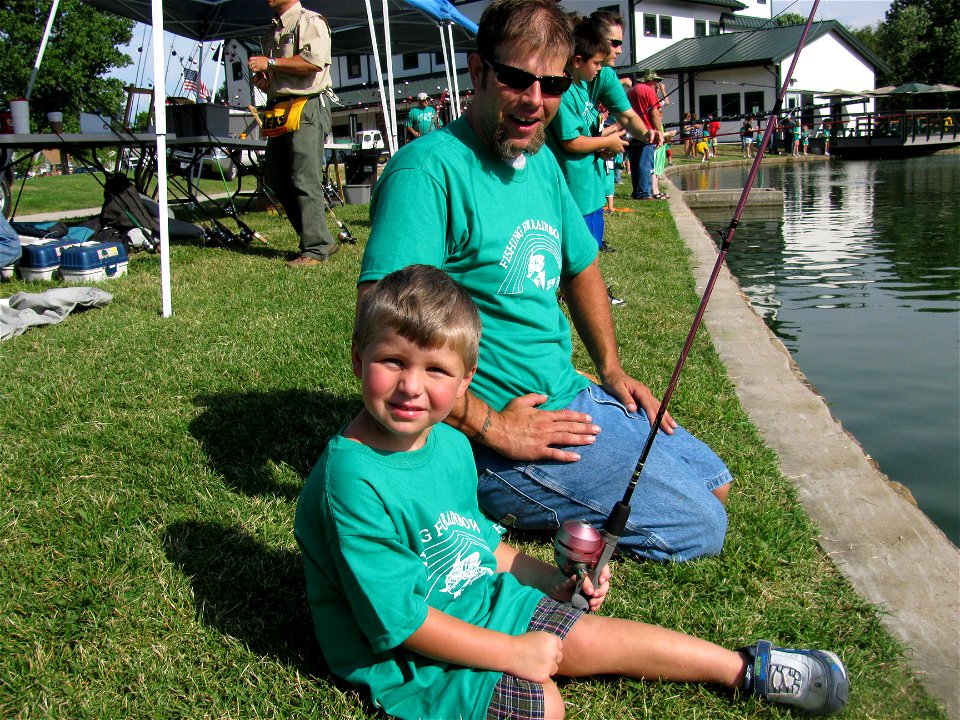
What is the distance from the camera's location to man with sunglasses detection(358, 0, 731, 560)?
2.69 meters

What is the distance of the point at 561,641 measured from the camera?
2.16 m

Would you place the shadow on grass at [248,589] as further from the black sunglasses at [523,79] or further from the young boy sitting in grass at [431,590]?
the black sunglasses at [523,79]

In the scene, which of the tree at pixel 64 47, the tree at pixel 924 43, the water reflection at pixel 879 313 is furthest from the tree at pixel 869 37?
the water reflection at pixel 879 313

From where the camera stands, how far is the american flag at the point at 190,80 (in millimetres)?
14711

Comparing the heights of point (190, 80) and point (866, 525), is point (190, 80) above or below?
above

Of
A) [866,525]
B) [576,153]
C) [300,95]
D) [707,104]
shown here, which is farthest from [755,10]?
[866,525]

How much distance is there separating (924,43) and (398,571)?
71.1 meters

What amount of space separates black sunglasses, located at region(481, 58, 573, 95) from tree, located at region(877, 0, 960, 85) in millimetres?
63196

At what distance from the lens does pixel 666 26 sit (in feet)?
159

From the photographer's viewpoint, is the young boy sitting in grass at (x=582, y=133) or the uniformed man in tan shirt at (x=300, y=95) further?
the uniformed man in tan shirt at (x=300, y=95)

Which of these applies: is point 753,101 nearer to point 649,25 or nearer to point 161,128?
point 649,25

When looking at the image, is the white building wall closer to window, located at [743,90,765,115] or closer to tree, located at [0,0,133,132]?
window, located at [743,90,765,115]

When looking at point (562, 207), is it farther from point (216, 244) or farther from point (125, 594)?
point (216, 244)

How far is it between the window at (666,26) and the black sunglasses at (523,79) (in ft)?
162
